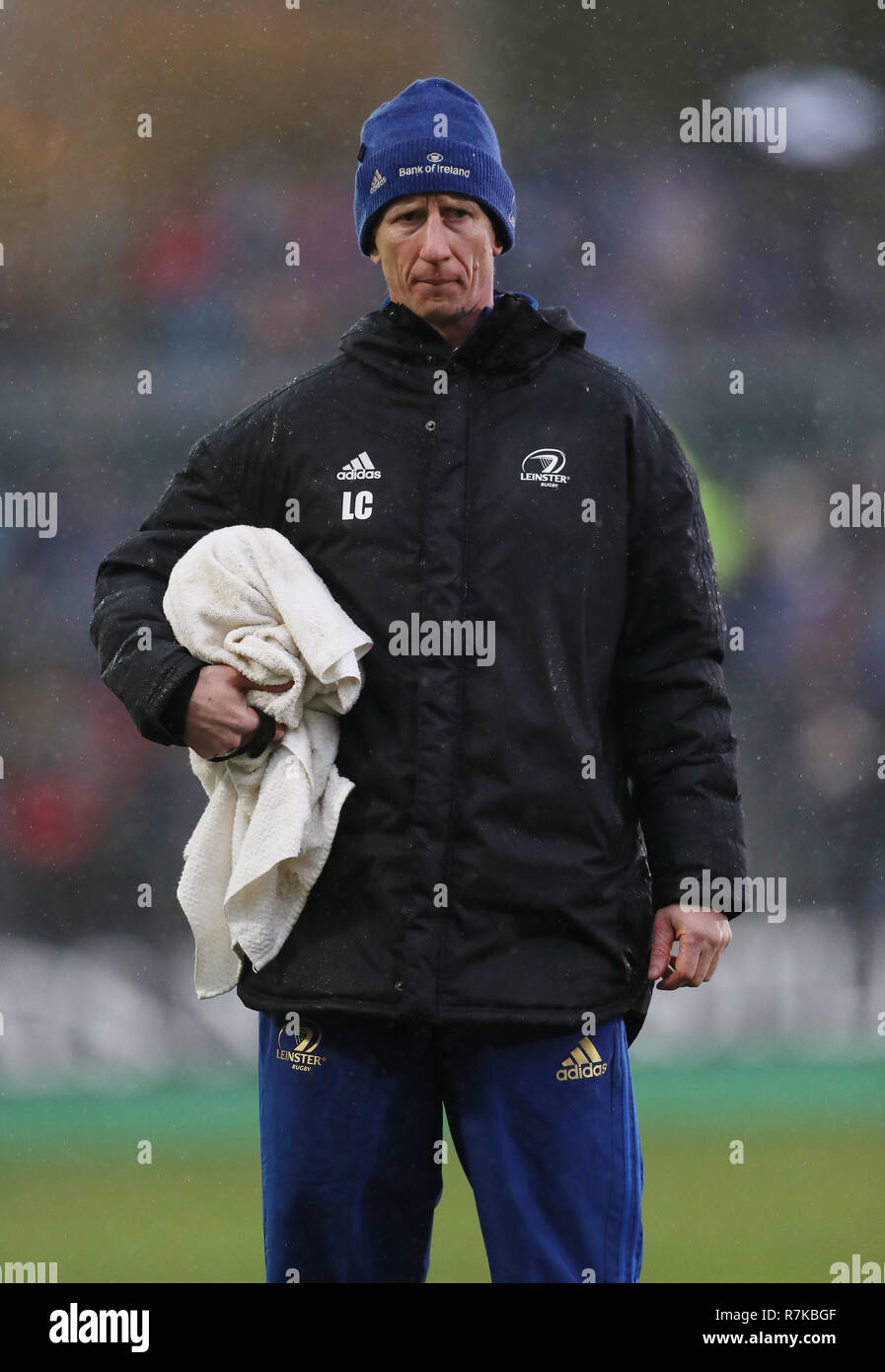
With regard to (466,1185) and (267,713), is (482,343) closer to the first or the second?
(267,713)

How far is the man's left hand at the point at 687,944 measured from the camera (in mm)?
1601

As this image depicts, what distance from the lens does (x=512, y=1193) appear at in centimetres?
153

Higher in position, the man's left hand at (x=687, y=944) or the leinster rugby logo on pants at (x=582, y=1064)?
the man's left hand at (x=687, y=944)

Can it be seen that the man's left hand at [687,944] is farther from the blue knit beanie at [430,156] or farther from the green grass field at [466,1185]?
the green grass field at [466,1185]

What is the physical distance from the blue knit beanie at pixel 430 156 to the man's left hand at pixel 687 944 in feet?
2.55

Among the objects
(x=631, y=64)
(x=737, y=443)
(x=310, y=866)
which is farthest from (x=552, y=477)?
(x=631, y=64)

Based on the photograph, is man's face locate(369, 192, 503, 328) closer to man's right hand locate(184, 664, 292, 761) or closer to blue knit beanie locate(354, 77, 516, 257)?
blue knit beanie locate(354, 77, 516, 257)

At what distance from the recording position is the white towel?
156 centimetres

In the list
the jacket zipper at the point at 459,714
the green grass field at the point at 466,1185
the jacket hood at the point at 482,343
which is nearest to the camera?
the jacket zipper at the point at 459,714

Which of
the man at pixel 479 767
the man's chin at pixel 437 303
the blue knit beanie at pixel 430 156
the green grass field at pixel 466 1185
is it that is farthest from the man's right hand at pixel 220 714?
the green grass field at pixel 466 1185

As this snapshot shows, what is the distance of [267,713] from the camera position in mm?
1577

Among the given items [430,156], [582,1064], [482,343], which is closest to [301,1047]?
[582,1064]

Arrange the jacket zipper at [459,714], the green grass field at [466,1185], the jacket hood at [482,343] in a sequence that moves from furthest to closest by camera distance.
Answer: the green grass field at [466,1185], the jacket hood at [482,343], the jacket zipper at [459,714]

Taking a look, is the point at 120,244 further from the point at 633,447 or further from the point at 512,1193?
the point at 512,1193
